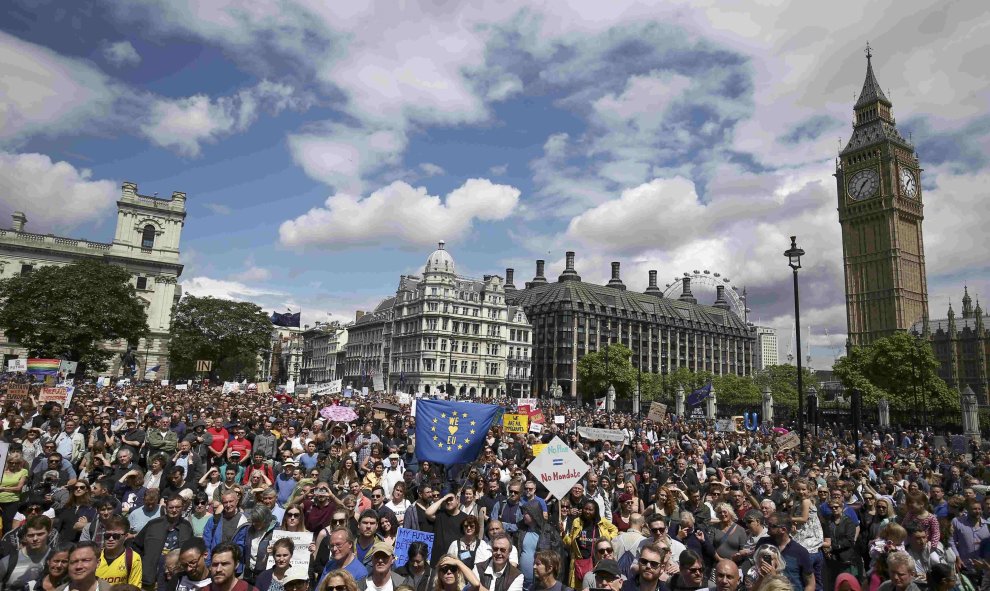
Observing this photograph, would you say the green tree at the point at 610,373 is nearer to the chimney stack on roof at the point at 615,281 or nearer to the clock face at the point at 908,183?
the chimney stack on roof at the point at 615,281

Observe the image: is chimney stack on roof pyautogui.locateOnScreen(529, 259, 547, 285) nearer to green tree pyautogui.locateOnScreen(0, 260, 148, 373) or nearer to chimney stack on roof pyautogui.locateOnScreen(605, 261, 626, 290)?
chimney stack on roof pyautogui.locateOnScreen(605, 261, 626, 290)

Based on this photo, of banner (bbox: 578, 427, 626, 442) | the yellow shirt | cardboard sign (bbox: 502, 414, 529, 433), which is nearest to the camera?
the yellow shirt

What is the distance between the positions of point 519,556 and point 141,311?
189 ft

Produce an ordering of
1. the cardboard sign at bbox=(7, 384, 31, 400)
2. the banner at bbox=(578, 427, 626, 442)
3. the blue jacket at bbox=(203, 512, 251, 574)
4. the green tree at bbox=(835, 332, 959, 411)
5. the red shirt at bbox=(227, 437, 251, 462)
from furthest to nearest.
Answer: the green tree at bbox=(835, 332, 959, 411) → the cardboard sign at bbox=(7, 384, 31, 400) → the banner at bbox=(578, 427, 626, 442) → the red shirt at bbox=(227, 437, 251, 462) → the blue jacket at bbox=(203, 512, 251, 574)

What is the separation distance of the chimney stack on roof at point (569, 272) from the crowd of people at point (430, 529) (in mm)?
110285

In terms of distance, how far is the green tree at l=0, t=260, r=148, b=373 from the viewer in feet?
160

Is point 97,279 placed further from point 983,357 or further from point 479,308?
Answer: point 983,357

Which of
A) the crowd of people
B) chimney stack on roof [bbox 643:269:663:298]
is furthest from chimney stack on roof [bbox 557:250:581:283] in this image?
the crowd of people

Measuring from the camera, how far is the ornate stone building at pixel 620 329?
357ft

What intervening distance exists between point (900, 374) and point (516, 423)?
5878 centimetres

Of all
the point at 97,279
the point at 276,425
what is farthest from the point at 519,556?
the point at 97,279

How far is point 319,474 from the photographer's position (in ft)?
35.9

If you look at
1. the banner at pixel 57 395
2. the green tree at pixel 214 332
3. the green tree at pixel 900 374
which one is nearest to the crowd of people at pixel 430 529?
the banner at pixel 57 395

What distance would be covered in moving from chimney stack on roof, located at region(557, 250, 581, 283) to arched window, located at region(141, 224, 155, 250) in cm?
7623
